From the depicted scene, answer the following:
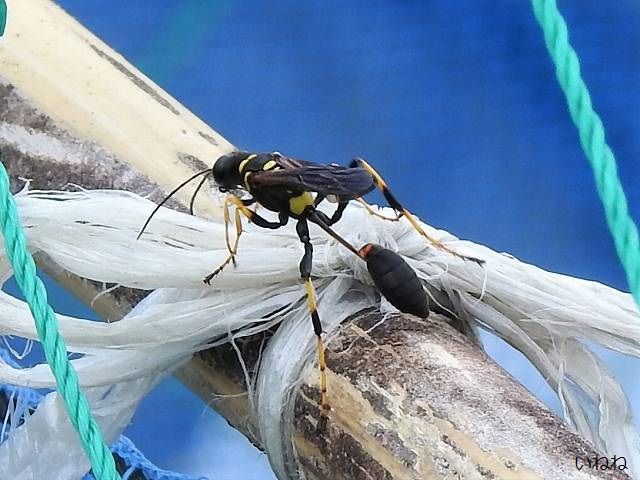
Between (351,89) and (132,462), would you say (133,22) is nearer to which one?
(351,89)

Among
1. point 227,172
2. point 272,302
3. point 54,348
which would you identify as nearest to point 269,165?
point 227,172

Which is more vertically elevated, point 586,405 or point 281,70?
point 281,70

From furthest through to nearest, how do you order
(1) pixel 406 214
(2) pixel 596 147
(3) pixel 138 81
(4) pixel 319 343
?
(3) pixel 138 81 < (1) pixel 406 214 < (4) pixel 319 343 < (2) pixel 596 147

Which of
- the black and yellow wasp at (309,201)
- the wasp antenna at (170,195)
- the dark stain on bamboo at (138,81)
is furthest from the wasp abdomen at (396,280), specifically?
the dark stain on bamboo at (138,81)

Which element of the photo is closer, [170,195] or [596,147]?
[596,147]

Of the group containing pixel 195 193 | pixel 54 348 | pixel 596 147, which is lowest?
pixel 54 348

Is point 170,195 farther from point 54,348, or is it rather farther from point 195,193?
point 54,348

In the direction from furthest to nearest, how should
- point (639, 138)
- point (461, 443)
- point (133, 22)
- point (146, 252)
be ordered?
point (133, 22)
point (639, 138)
point (146, 252)
point (461, 443)

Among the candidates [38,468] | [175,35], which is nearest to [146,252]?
[38,468]

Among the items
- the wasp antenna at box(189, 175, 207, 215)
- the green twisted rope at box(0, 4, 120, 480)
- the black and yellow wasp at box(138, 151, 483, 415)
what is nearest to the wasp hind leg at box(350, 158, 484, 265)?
the black and yellow wasp at box(138, 151, 483, 415)
